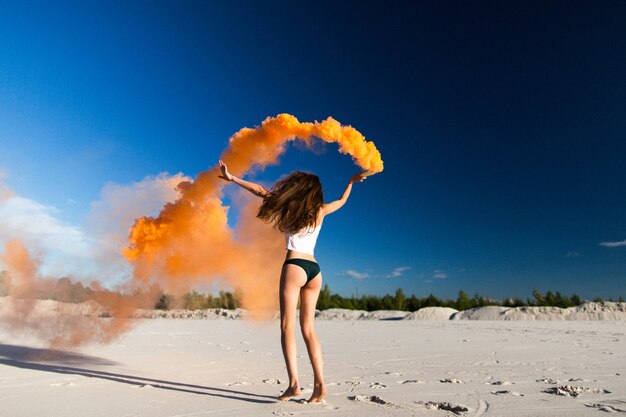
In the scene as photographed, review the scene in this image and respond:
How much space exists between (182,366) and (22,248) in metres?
3.68

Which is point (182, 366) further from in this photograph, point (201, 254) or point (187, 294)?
point (201, 254)

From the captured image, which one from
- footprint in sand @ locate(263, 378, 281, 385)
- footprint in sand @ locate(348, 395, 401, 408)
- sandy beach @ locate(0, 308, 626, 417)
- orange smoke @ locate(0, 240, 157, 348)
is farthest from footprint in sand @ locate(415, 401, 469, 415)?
orange smoke @ locate(0, 240, 157, 348)

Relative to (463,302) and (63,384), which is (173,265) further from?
(463,302)

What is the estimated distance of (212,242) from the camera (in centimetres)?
821

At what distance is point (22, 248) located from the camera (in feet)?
27.2

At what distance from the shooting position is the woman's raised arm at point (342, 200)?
17.9 feet

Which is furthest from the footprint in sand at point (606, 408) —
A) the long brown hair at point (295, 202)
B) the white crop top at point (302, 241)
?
the long brown hair at point (295, 202)

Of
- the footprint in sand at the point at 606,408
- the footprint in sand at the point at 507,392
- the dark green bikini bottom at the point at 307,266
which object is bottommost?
the footprint in sand at the point at 606,408

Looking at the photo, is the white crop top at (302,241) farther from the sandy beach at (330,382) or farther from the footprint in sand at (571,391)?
the footprint in sand at (571,391)

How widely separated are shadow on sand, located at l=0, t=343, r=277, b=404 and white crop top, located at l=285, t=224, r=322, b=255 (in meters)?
1.69

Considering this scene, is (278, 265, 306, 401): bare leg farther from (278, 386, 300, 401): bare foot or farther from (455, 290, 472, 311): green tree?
(455, 290, 472, 311): green tree

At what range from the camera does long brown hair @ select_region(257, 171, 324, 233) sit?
5.18 m

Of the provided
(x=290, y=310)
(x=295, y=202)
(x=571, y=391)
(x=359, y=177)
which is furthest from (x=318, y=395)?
(x=571, y=391)

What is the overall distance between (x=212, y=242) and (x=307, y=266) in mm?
3618
